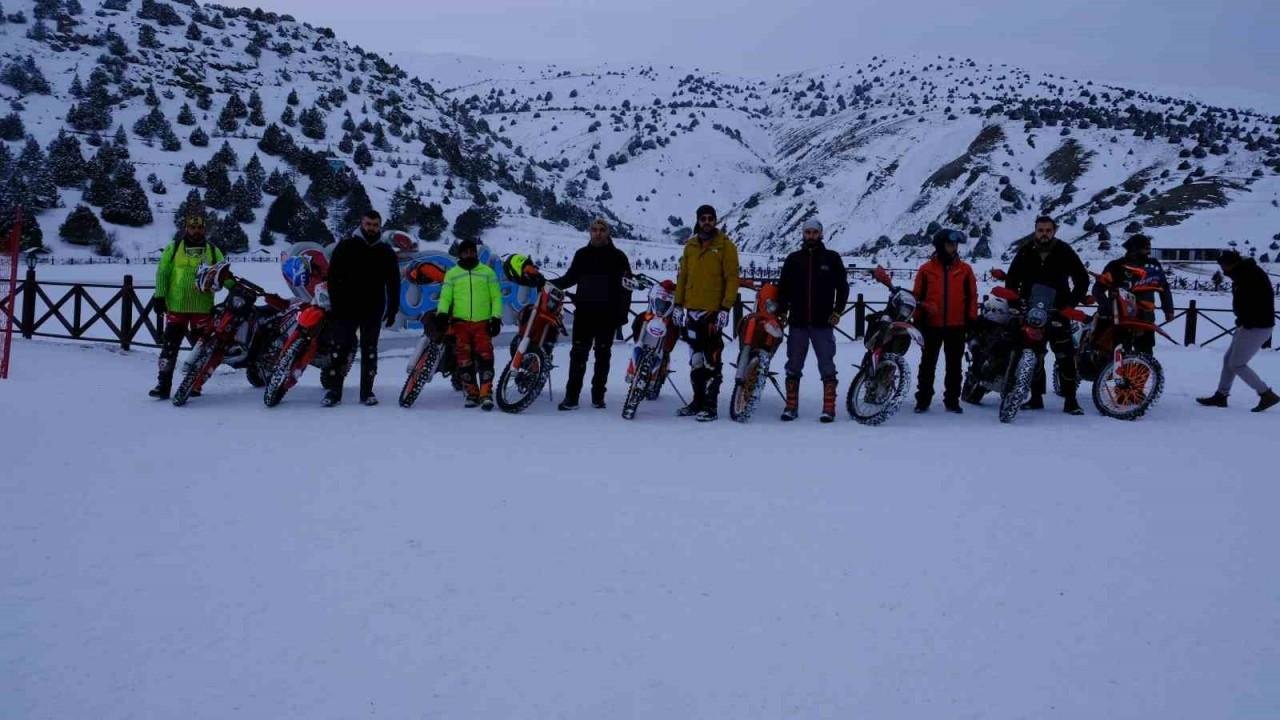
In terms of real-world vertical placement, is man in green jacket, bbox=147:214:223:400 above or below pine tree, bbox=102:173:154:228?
below

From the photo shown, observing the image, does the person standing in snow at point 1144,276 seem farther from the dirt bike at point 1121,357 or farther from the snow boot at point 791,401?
the snow boot at point 791,401

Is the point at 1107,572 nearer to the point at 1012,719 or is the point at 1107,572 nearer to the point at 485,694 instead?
the point at 1012,719

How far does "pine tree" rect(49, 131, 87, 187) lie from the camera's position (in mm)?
40656

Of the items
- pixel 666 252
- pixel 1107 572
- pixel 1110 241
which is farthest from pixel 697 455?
pixel 1110 241

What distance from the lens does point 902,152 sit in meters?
82.2

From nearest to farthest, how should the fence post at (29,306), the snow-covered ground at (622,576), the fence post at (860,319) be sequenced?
the snow-covered ground at (622,576) → the fence post at (29,306) → the fence post at (860,319)

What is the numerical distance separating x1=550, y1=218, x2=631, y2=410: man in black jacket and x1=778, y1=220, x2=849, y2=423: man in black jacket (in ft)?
5.08

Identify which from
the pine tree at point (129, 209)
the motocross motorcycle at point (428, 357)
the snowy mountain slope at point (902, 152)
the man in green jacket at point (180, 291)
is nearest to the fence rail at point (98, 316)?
the man in green jacket at point (180, 291)

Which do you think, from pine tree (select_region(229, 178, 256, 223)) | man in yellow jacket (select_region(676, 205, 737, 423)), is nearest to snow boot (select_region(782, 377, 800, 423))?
man in yellow jacket (select_region(676, 205, 737, 423))

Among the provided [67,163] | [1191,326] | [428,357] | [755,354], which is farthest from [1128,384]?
[67,163]

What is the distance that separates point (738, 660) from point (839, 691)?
388mm

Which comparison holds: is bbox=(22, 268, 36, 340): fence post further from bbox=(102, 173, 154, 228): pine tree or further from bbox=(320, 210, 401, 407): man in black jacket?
bbox=(102, 173, 154, 228): pine tree

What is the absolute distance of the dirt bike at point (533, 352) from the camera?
9273mm

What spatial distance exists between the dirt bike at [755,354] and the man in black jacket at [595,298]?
3.99 ft
